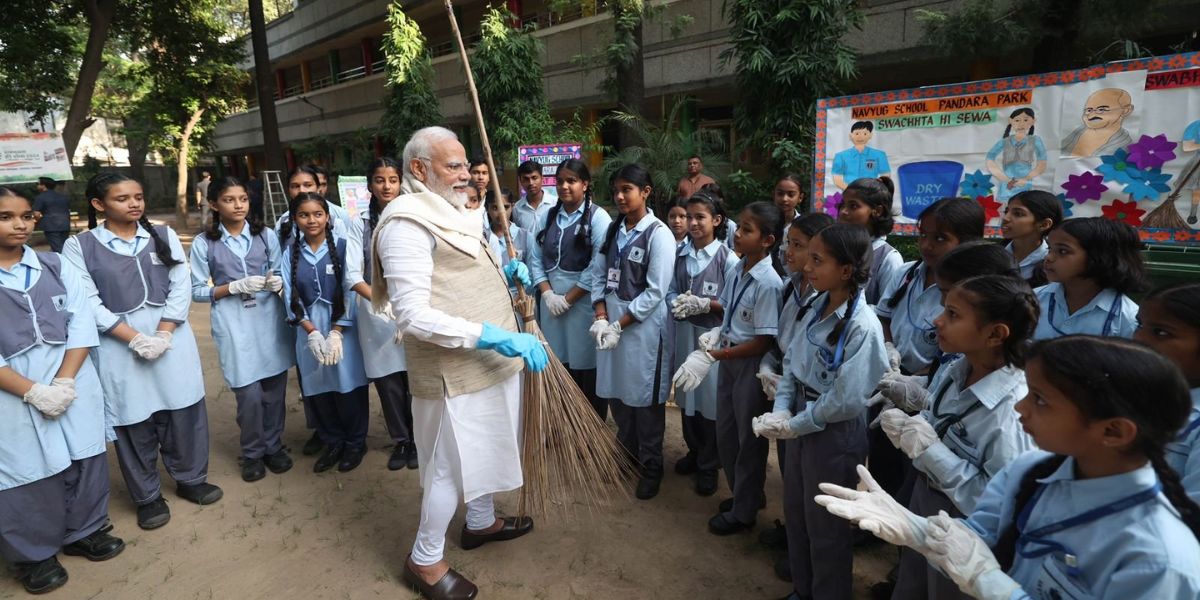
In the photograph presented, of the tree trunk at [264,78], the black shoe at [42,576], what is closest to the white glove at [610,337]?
the black shoe at [42,576]

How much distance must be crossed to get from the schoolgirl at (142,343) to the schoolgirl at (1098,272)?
3826mm

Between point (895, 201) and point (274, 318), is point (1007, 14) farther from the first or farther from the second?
point (274, 318)

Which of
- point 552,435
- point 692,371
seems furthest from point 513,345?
point 692,371

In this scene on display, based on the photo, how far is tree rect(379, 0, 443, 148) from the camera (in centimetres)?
1138

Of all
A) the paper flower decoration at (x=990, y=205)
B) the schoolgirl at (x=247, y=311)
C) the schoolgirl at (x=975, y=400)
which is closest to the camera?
the schoolgirl at (x=975, y=400)

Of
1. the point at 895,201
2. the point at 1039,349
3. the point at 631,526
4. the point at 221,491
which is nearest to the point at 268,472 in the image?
the point at 221,491

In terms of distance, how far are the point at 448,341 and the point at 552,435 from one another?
0.79 metres

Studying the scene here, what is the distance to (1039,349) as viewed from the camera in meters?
1.13

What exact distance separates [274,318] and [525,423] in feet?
6.18

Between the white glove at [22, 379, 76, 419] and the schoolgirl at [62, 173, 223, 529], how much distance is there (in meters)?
0.38

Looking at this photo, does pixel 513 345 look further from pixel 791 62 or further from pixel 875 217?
pixel 791 62

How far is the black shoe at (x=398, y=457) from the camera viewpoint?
11.7ft

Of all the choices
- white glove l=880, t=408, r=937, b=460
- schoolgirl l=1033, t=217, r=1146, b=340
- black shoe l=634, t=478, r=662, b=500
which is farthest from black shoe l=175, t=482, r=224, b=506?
schoolgirl l=1033, t=217, r=1146, b=340

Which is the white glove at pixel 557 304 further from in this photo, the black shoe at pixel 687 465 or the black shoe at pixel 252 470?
the black shoe at pixel 252 470
